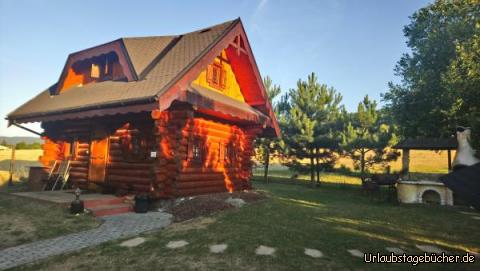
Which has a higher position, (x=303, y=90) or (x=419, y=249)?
(x=303, y=90)

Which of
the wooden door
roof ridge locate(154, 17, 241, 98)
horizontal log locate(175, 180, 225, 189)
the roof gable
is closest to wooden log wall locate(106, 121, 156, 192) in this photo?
the wooden door

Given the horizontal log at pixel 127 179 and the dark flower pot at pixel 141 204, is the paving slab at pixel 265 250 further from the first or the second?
the horizontal log at pixel 127 179

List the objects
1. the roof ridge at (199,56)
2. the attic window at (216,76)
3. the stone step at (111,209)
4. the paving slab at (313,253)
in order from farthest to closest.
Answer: the attic window at (216,76), the roof ridge at (199,56), the stone step at (111,209), the paving slab at (313,253)

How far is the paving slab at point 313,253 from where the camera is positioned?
5719 mm

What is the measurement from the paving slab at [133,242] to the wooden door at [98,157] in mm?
6221

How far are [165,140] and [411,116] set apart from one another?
15.3 m

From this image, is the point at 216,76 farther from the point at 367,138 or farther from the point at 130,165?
the point at 367,138

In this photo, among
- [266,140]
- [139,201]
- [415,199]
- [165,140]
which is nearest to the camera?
[139,201]

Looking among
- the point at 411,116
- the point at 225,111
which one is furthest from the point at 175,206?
the point at 411,116

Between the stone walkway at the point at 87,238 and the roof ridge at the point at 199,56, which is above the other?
the roof ridge at the point at 199,56

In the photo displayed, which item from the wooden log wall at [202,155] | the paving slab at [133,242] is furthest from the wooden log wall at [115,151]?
the paving slab at [133,242]

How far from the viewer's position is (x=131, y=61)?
11.7 metres

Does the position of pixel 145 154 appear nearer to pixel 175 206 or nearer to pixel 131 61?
pixel 175 206

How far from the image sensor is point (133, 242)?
6.33 metres
